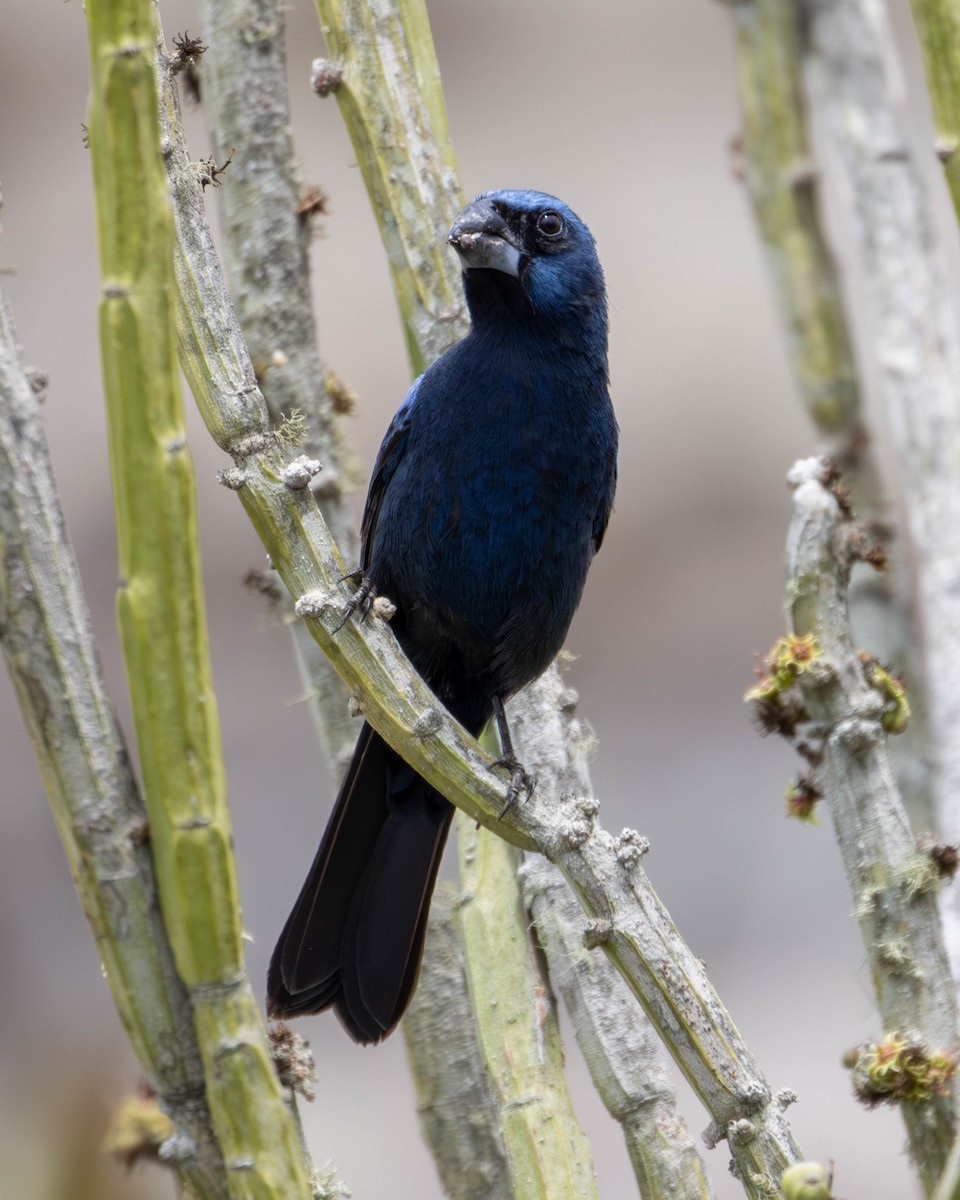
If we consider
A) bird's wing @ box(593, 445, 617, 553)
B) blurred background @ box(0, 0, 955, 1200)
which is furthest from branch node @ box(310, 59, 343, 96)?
blurred background @ box(0, 0, 955, 1200)

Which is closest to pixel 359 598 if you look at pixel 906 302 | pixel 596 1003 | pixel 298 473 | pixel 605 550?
pixel 298 473

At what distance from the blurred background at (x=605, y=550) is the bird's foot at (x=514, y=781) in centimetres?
280

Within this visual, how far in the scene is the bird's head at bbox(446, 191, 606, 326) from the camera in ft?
9.84

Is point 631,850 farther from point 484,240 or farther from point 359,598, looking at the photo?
point 484,240

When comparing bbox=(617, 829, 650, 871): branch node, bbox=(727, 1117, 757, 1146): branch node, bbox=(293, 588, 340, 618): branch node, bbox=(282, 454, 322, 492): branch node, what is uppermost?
bbox=(282, 454, 322, 492): branch node

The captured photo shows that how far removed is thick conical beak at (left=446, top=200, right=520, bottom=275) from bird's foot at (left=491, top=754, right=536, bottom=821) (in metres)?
1.03

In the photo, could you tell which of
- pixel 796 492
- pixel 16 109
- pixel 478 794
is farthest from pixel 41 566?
pixel 16 109

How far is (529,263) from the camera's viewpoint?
314cm

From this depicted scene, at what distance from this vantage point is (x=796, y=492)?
104 inches

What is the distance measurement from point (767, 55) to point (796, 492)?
83.5 inches

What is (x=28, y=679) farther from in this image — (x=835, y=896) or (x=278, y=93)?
(x=835, y=896)

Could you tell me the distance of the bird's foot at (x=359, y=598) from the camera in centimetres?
223

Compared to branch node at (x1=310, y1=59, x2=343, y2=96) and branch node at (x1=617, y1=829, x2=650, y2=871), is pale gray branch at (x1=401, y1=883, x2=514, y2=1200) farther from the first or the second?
branch node at (x1=310, y1=59, x2=343, y2=96)

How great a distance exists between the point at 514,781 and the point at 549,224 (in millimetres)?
1257
